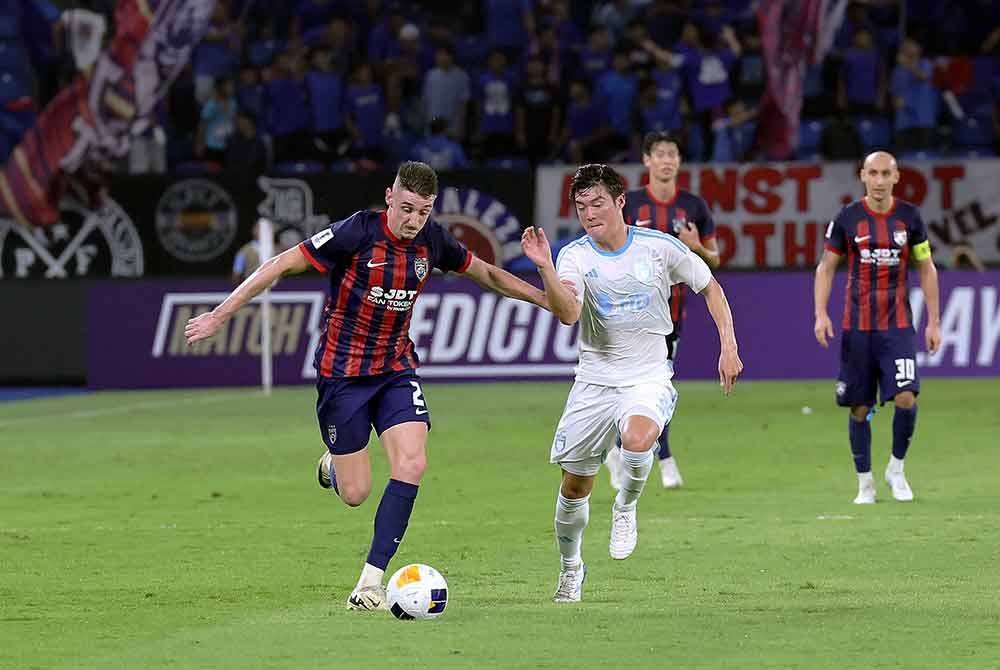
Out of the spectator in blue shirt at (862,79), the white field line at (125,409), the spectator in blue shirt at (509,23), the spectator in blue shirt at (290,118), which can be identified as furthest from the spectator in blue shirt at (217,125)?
the spectator in blue shirt at (862,79)

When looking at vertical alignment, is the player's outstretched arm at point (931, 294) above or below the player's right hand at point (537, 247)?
below

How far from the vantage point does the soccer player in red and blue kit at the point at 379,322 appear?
8.87m

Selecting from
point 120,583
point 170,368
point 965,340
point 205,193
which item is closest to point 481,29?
point 205,193

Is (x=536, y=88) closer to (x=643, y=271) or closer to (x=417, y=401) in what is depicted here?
(x=643, y=271)

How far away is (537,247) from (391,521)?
147cm

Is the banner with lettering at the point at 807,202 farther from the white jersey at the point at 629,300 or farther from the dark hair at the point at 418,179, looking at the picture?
the dark hair at the point at 418,179

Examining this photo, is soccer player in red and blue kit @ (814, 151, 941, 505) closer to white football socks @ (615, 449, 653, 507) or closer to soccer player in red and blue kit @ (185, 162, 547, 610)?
white football socks @ (615, 449, 653, 507)

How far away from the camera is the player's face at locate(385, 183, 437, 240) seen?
886 centimetres

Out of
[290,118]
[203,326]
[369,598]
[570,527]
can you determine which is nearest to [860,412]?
Result: [570,527]

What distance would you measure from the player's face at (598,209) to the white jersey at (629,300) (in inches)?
7.3

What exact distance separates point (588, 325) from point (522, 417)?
441 inches

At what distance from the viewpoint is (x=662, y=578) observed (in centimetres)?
979

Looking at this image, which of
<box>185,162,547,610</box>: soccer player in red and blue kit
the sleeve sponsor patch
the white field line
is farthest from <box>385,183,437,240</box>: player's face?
the white field line

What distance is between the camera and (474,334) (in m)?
25.2
